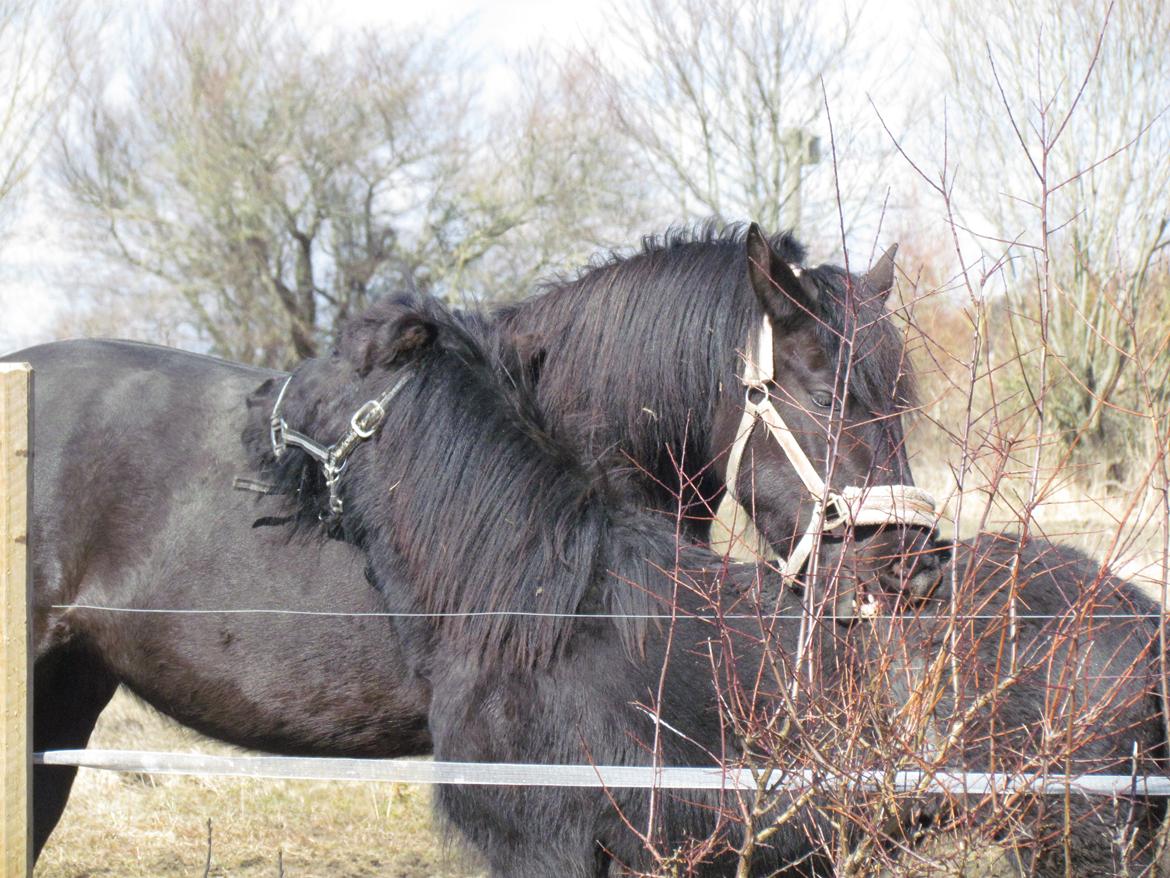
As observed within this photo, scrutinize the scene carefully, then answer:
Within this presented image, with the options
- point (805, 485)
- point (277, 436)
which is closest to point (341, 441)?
point (277, 436)

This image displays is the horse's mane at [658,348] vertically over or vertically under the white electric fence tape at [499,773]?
over

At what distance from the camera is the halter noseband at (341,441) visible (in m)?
2.65

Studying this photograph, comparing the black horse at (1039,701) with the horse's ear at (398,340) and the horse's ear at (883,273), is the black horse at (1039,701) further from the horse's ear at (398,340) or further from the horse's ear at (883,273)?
the horse's ear at (398,340)

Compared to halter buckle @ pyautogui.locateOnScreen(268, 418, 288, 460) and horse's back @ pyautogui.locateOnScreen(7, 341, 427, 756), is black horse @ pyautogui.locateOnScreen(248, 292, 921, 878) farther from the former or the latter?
horse's back @ pyautogui.locateOnScreen(7, 341, 427, 756)

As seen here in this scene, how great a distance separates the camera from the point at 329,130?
16.6m

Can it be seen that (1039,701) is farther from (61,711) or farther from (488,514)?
(61,711)

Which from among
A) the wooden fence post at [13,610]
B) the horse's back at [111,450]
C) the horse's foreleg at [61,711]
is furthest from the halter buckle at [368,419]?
the horse's foreleg at [61,711]

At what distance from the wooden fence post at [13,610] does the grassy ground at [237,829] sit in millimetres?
1364

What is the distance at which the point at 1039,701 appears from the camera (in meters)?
2.52

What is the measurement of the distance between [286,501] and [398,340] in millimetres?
577

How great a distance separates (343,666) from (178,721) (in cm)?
63

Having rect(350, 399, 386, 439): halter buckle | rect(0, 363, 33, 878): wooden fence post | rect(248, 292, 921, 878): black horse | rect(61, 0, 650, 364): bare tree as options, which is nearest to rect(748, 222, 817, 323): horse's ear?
rect(248, 292, 921, 878): black horse

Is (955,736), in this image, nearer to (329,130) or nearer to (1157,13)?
(1157,13)

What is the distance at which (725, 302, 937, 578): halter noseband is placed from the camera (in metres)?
2.37
